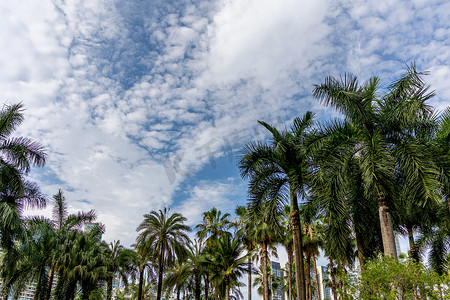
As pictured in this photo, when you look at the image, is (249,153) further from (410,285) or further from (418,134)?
(410,285)

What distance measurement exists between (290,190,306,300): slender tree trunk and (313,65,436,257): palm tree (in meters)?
3.13

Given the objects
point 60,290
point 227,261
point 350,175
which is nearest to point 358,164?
point 350,175

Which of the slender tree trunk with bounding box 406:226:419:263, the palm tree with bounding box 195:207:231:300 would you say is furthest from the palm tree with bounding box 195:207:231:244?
the slender tree trunk with bounding box 406:226:419:263

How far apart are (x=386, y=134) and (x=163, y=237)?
22.8 m

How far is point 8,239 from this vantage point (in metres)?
15.2

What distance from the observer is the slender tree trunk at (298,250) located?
12883 mm

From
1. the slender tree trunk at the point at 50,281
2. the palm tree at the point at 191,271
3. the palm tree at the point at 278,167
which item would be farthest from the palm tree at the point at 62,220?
the palm tree at the point at 278,167

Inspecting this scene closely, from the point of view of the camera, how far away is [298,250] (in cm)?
1348

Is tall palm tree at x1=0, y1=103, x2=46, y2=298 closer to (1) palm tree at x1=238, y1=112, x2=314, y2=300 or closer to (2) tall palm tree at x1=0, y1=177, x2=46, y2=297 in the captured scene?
(2) tall palm tree at x1=0, y1=177, x2=46, y2=297

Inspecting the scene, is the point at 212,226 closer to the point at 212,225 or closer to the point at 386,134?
the point at 212,225

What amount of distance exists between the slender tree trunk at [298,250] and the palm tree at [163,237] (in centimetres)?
1807

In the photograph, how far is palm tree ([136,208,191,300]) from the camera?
97.0ft

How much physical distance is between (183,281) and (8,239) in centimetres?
2241

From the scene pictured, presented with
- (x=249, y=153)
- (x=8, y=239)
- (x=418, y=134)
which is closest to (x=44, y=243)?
(x=8, y=239)
